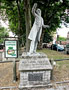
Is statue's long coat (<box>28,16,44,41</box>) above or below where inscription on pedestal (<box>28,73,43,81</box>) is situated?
above

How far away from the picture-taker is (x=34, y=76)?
342 cm

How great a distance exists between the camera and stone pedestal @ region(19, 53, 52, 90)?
3349 mm

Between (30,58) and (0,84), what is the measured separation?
185 centimetres

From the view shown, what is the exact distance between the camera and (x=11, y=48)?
6621 mm

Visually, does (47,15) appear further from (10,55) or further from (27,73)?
(27,73)

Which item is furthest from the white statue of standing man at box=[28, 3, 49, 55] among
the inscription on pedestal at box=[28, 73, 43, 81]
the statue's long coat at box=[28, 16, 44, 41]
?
the inscription on pedestal at box=[28, 73, 43, 81]

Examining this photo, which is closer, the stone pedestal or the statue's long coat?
the stone pedestal

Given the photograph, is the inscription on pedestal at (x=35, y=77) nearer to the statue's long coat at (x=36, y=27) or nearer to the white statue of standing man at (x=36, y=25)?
the white statue of standing man at (x=36, y=25)

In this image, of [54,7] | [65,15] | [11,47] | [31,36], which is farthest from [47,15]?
[31,36]

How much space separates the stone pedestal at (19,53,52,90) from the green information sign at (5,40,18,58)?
318cm

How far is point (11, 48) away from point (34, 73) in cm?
382

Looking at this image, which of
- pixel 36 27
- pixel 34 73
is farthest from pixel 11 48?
pixel 34 73

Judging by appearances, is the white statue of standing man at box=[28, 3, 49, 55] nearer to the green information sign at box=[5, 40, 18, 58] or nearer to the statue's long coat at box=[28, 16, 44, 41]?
the statue's long coat at box=[28, 16, 44, 41]

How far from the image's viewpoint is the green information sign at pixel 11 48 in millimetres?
6559
